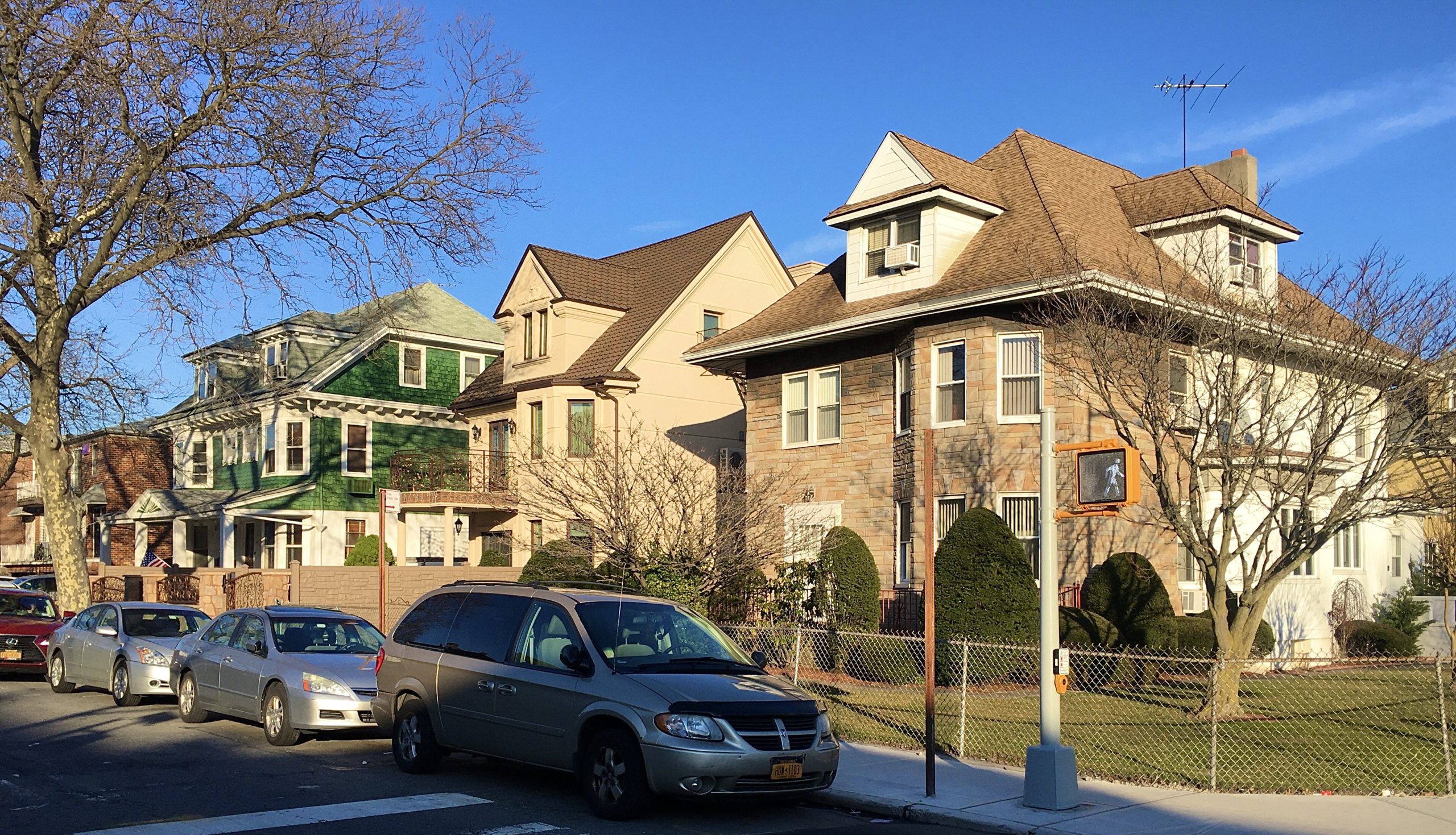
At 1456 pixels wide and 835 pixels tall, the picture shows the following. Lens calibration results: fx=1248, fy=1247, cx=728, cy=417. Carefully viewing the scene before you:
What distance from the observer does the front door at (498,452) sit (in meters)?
34.9

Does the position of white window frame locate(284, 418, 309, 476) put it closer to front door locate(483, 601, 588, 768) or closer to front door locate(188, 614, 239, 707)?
front door locate(188, 614, 239, 707)

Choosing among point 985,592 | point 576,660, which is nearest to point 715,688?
point 576,660

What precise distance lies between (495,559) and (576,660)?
25039 mm

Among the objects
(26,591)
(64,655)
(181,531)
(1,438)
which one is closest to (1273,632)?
(64,655)

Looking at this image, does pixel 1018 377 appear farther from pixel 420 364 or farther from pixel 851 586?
pixel 420 364

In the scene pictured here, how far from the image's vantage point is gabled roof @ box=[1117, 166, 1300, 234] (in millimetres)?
22781

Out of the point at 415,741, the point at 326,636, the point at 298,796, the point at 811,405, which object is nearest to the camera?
the point at 298,796

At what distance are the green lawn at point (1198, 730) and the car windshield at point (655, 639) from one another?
3.20 meters

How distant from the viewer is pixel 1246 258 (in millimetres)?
21906

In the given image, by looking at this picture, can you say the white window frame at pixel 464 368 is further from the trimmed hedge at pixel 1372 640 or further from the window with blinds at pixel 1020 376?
the trimmed hedge at pixel 1372 640

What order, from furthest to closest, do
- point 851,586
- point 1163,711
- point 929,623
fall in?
point 851,586 → point 1163,711 → point 929,623

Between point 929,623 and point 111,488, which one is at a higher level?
point 111,488

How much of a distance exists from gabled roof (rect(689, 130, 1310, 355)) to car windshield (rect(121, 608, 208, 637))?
480 inches

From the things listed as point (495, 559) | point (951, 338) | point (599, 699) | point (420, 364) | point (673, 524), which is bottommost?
point (495, 559)
